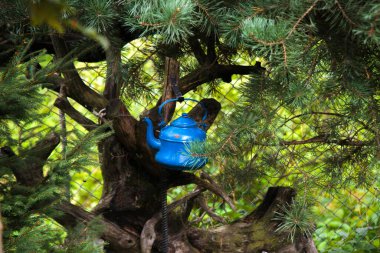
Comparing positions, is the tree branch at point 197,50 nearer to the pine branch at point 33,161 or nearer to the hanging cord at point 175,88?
the hanging cord at point 175,88

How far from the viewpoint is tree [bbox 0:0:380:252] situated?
1.66 meters

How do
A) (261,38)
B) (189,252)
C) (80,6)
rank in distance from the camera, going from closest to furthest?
(261,38) → (80,6) → (189,252)

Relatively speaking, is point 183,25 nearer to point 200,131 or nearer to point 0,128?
point 200,131

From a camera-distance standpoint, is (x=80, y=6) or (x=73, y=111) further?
(x=73, y=111)

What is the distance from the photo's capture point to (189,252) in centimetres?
239

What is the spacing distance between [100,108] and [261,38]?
843 millimetres

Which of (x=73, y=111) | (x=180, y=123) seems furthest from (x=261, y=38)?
(x=73, y=111)

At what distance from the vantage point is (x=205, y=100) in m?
2.43

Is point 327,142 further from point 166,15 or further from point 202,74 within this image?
point 166,15

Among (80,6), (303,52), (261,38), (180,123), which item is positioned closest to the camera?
(261,38)

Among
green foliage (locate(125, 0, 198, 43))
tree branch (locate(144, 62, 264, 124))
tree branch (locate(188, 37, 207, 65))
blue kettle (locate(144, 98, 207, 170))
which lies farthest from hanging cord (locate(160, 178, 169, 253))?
green foliage (locate(125, 0, 198, 43))

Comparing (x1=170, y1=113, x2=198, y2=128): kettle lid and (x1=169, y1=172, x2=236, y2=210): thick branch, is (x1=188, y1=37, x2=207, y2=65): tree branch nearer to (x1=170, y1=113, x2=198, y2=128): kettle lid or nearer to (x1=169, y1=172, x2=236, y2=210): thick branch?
(x1=170, y1=113, x2=198, y2=128): kettle lid

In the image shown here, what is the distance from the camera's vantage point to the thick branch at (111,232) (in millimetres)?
2131

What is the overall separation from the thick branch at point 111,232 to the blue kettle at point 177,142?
365mm
